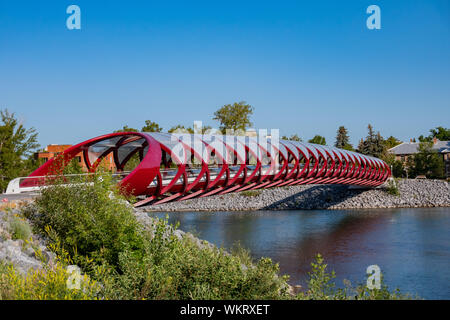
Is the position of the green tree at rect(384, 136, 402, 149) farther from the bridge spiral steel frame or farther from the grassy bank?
the grassy bank

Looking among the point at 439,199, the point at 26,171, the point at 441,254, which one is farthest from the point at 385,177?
the point at 26,171

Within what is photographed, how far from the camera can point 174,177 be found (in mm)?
16984

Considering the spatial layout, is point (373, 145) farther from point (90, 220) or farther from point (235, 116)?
point (90, 220)

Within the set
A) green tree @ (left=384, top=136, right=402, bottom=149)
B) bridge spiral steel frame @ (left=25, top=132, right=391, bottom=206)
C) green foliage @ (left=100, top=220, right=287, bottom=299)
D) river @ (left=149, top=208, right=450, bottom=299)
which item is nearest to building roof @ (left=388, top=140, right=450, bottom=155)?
green tree @ (left=384, top=136, right=402, bottom=149)

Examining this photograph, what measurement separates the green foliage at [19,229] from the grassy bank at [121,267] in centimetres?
45

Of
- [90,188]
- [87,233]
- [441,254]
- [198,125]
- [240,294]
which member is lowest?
[441,254]

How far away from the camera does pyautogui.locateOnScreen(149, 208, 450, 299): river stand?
16312 mm

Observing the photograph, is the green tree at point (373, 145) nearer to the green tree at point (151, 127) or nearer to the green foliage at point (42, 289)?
the green tree at point (151, 127)

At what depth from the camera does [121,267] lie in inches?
327

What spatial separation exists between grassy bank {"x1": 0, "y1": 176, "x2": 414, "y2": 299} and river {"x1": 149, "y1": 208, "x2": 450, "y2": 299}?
2.97 metres

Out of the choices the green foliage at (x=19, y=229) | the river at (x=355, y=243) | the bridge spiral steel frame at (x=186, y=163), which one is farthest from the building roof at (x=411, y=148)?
the green foliage at (x=19, y=229)

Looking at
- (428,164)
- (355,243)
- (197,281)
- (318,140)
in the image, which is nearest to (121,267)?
(197,281)
